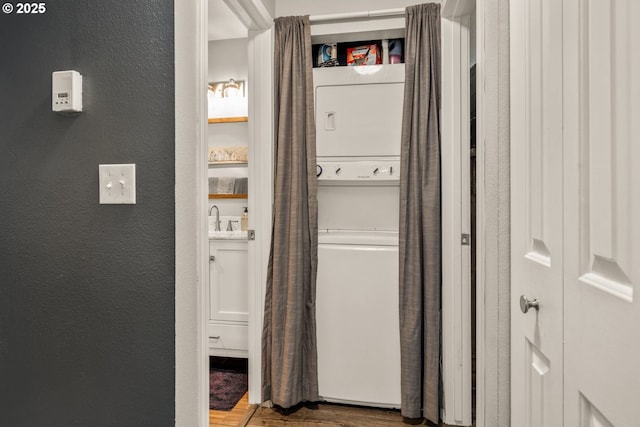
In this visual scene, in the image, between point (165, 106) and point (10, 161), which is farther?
point (10, 161)

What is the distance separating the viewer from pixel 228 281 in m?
2.71

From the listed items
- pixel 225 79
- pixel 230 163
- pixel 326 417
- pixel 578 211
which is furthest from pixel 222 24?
pixel 578 211

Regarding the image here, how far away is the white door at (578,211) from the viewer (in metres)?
0.58

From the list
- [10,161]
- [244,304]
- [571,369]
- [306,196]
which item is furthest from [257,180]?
[571,369]

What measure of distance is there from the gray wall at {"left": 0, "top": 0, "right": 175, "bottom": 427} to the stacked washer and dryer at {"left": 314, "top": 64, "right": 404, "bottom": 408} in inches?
44.2

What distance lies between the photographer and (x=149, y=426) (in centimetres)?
123

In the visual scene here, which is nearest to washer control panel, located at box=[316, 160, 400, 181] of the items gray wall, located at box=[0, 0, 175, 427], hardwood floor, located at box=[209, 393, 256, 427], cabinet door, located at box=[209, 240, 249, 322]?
cabinet door, located at box=[209, 240, 249, 322]

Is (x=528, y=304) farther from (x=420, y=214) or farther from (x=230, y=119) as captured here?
(x=230, y=119)

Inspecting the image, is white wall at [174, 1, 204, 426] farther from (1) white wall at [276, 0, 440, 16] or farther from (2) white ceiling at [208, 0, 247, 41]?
(2) white ceiling at [208, 0, 247, 41]

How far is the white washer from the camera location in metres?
2.15

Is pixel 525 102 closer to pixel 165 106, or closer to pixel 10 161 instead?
pixel 165 106

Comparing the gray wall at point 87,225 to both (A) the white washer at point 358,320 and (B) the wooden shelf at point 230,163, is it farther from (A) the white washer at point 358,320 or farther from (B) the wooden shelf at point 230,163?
(B) the wooden shelf at point 230,163

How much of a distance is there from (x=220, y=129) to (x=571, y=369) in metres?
2.94

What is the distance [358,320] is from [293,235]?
60cm
